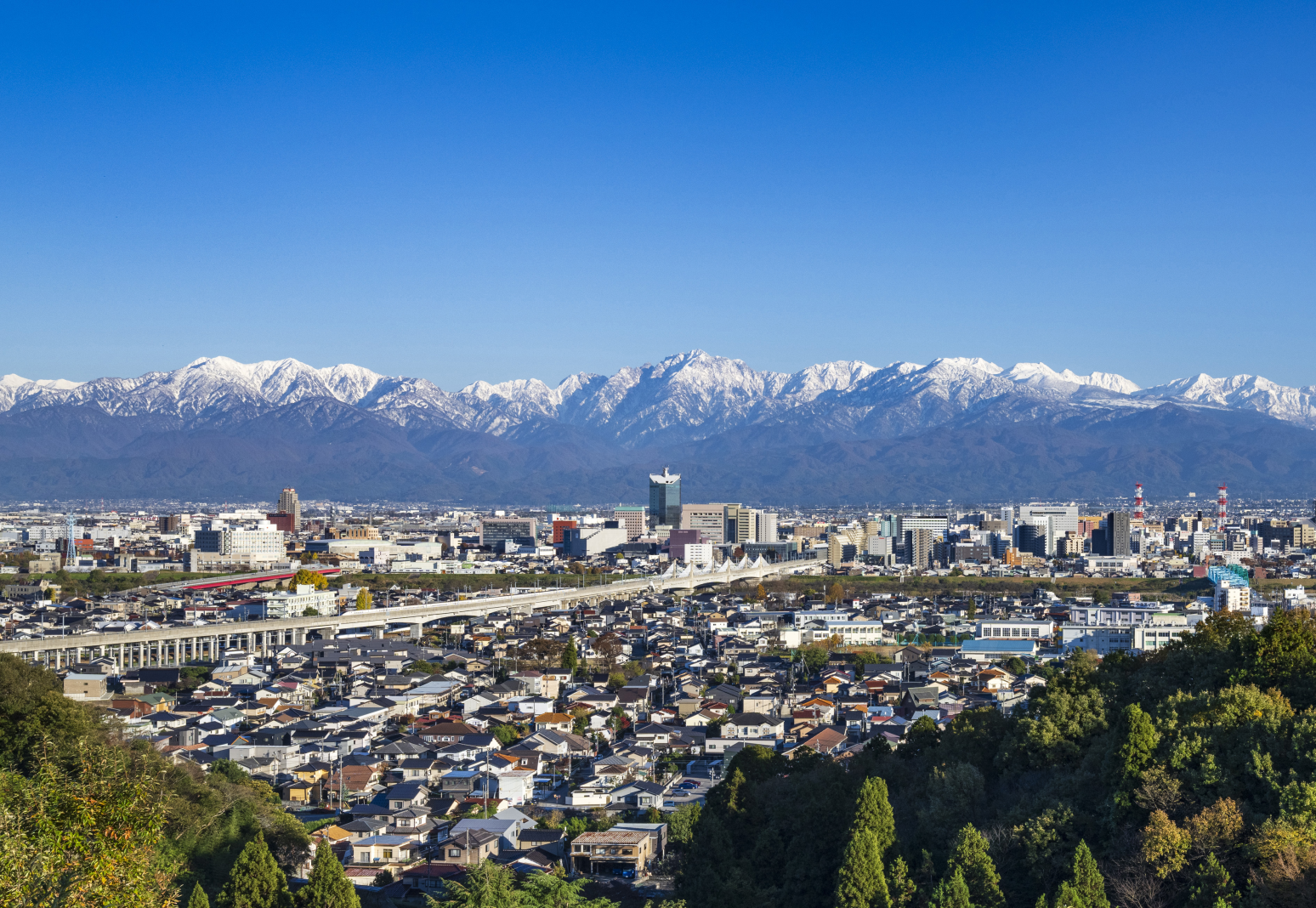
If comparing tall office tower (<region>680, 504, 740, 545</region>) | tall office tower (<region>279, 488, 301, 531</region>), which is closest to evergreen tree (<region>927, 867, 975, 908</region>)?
tall office tower (<region>680, 504, 740, 545</region>)

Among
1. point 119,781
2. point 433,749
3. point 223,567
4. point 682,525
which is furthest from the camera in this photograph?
point 682,525

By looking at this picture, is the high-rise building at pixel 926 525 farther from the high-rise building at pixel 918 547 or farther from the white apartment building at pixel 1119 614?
the white apartment building at pixel 1119 614

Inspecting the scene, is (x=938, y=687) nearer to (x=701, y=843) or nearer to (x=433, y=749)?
(x=433, y=749)

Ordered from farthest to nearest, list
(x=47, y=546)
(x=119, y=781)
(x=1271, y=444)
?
1. (x=1271, y=444)
2. (x=47, y=546)
3. (x=119, y=781)

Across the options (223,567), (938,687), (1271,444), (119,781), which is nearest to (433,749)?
(938,687)

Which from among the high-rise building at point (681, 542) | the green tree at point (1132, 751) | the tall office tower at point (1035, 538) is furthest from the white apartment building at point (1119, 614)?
the tall office tower at point (1035, 538)
